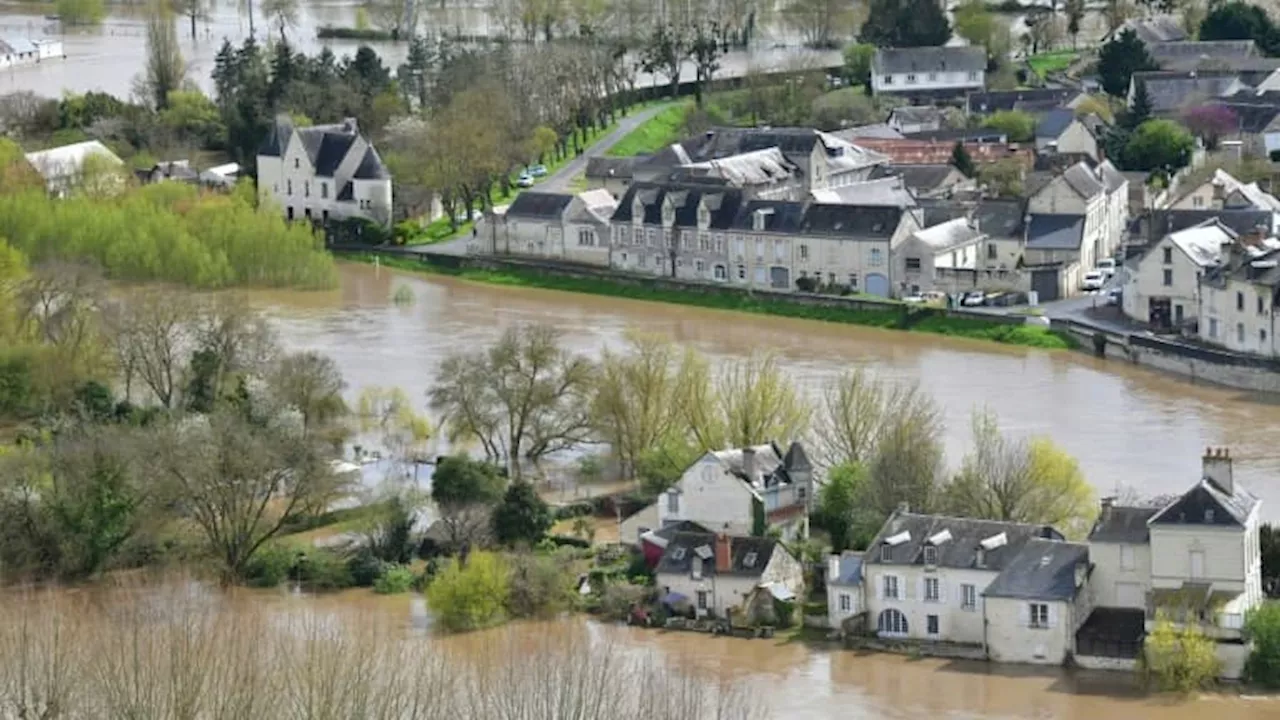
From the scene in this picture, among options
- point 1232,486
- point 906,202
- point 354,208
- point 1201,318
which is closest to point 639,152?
point 354,208

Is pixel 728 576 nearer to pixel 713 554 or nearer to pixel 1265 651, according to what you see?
pixel 713 554

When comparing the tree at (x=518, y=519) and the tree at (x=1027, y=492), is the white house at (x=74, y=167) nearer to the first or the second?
the tree at (x=518, y=519)

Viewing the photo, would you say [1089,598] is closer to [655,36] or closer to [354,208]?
[354,208]

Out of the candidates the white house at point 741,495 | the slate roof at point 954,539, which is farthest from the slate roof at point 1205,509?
the white house at point 741,495

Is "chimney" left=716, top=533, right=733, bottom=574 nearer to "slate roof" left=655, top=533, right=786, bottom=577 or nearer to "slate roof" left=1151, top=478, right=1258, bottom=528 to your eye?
"slate roof" left=655, top=533, right=786, bottom=577

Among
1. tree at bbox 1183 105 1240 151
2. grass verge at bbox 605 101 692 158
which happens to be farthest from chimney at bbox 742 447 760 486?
grass verge at bbox 605 101 692 158

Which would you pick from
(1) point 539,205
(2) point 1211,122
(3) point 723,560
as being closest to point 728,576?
(3) point 723,560
